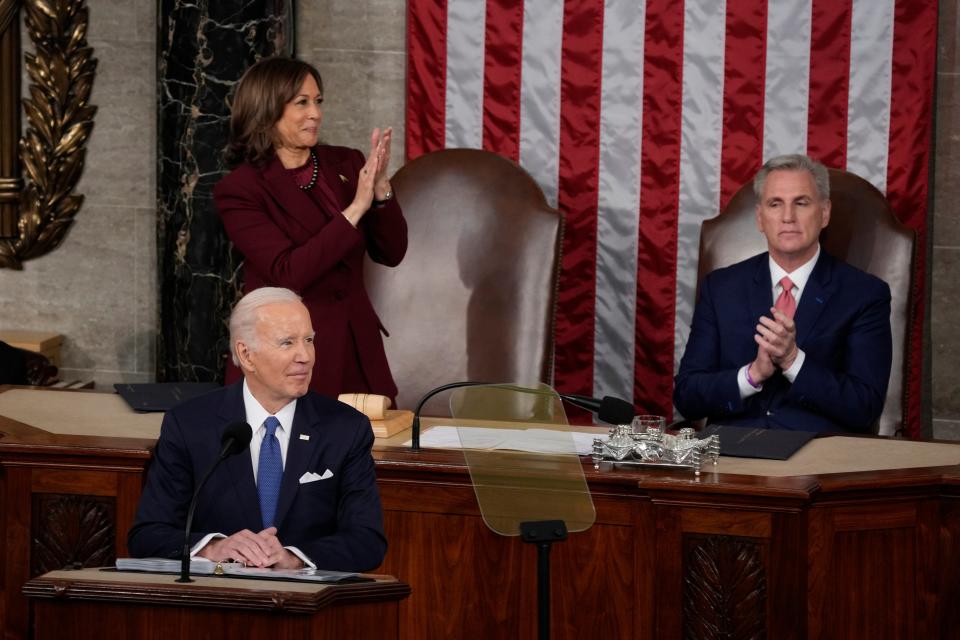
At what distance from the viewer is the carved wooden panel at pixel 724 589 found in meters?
3.48

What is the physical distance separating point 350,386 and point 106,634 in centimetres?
207

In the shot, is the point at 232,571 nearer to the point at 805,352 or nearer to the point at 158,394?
the point at 158,394

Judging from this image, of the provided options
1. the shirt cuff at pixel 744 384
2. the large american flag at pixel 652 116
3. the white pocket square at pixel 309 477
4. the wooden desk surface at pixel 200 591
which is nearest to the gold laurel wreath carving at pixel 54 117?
the large american flag at pixel 652 116

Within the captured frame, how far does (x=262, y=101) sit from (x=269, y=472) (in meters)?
1.57

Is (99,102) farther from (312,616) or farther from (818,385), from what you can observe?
(312,616)

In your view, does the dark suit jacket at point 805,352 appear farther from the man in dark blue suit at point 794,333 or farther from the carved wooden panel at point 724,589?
the carved wooden panel at point 724,589

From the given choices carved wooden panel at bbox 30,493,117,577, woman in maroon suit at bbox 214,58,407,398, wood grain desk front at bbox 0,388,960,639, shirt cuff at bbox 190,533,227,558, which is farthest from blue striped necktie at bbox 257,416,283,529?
woman in maroon suit at bbox 214,58,407,398

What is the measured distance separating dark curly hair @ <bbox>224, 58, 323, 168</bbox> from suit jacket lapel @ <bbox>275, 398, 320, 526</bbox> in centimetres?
144

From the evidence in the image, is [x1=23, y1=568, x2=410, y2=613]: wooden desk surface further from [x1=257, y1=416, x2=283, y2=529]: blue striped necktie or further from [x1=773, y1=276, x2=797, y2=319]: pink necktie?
[x1=773, y1=276, x2=797, y2=319]: pink necktie

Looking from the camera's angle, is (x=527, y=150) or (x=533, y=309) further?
(x=527, y=150)

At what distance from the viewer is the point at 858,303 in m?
4.54

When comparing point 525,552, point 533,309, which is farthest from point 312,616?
point 533,309

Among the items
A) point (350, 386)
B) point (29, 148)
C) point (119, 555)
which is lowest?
point (119, 555)

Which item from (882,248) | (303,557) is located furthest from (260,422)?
(882,248)
